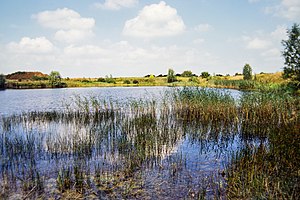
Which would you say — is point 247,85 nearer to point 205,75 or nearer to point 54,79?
point 205,75

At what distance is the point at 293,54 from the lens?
Result: 22.7m

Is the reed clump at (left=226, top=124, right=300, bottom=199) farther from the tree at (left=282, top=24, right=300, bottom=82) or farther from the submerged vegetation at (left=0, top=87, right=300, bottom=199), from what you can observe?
the tree at (left=282, top=24, right=300, bottom=82)

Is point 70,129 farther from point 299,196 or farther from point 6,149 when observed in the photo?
point 299,196

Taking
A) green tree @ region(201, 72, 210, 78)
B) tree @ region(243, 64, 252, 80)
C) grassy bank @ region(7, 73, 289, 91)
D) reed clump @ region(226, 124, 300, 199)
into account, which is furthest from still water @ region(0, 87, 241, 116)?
green tree @ region(201, 72, 210, 78)

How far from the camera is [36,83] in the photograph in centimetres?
5238

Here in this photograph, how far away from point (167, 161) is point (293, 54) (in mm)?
20970

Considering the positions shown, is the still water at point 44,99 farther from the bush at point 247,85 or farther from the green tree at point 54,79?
the green tree at point 54,79

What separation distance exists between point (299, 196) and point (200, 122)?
301 inches

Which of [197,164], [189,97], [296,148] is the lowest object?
[197,164]

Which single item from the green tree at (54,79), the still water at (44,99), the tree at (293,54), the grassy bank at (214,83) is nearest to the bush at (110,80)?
the grassy bank at (214,83)

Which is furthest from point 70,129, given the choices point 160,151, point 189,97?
point 189,97

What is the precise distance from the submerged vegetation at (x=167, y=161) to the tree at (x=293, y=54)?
12.3 metres

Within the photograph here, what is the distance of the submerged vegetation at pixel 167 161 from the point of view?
16.9ft

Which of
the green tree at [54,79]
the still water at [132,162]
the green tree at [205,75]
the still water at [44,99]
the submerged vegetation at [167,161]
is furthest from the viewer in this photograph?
the green tree at [205,75]
